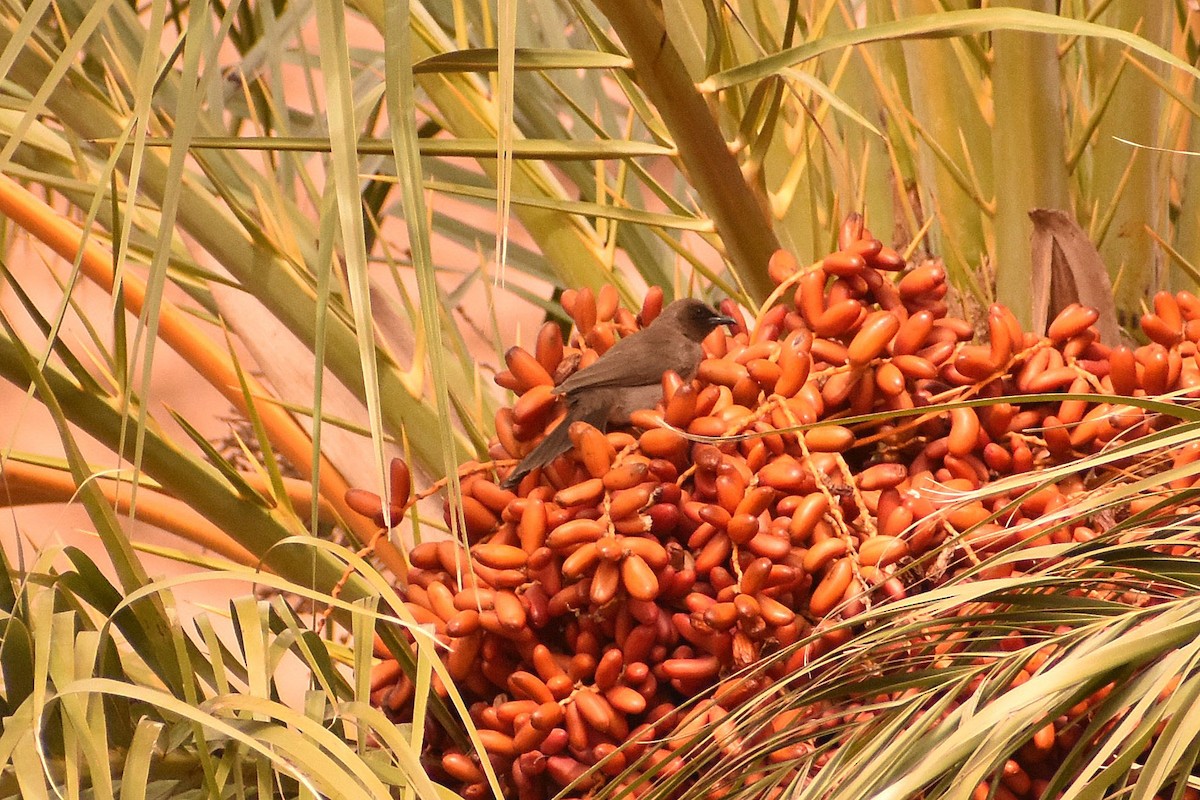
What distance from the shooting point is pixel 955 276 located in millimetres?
1236

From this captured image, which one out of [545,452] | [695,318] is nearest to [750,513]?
[545,452]

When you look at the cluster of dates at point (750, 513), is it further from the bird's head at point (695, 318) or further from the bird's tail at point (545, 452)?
the bird's head at point (695, 318)

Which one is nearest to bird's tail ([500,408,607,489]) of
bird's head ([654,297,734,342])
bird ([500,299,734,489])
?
bird ([500,299,734,489])

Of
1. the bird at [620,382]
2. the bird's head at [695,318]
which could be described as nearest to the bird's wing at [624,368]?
the bird at [620,382]

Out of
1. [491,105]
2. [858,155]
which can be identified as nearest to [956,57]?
[858,155]

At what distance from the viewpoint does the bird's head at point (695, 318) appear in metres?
1.33

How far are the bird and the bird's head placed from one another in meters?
0.09

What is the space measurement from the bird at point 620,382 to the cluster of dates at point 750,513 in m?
0.02

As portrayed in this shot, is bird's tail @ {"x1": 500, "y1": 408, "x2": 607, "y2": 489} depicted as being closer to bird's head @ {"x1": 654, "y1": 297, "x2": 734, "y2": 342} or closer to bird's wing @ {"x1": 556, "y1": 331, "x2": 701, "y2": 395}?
bird's wing @ {"x1": 556, "y1": 331, "x2": 701, "y2": 395}

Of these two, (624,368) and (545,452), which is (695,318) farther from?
(545,452)

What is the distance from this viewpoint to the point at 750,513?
84 cm

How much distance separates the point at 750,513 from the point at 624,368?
26cm

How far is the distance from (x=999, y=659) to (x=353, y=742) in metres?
0.49

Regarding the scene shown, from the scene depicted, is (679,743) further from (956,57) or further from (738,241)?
(956,57)
